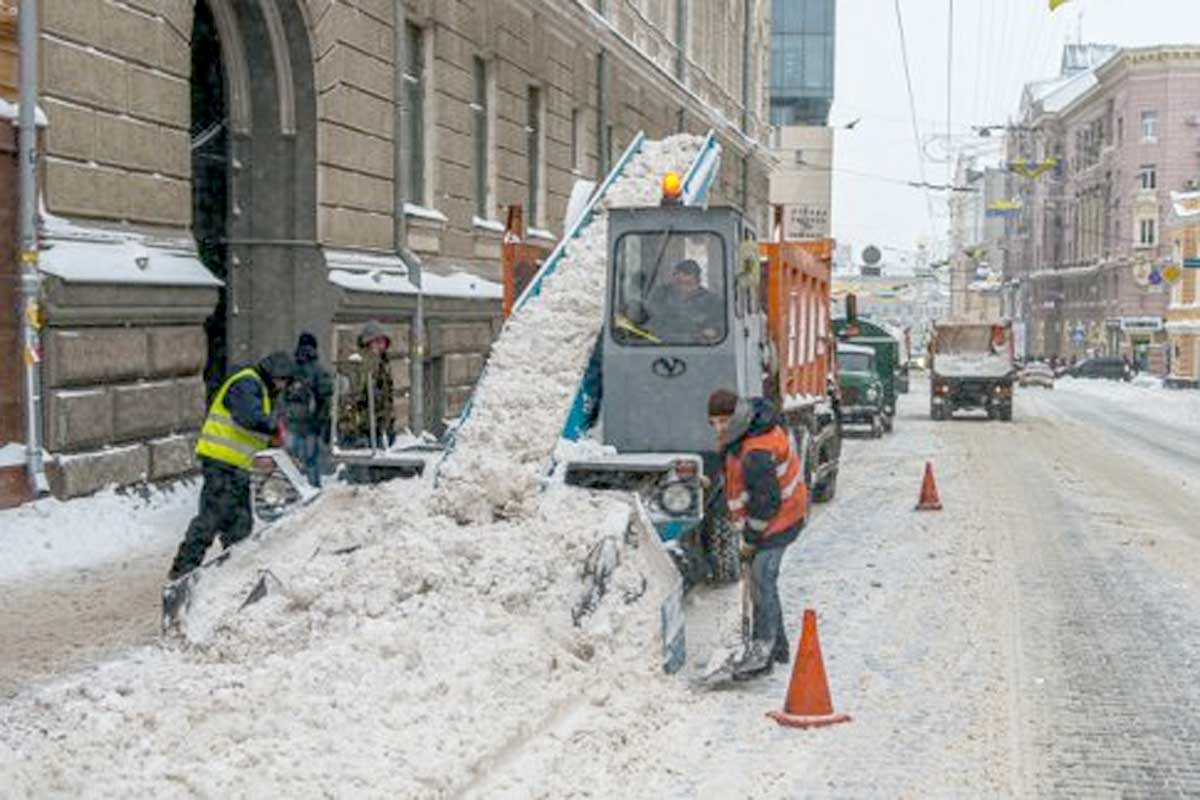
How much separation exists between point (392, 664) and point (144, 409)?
6978mm

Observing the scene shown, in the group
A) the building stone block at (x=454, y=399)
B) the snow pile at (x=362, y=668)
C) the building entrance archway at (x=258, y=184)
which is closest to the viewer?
the snow pile at (x=362, y=668)

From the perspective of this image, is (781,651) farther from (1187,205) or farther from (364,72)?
(1187,205)

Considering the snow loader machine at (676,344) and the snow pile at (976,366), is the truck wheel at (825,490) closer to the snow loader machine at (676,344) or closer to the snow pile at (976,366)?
the snow loader machine at (676,344)

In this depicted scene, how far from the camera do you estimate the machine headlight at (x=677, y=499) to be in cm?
887

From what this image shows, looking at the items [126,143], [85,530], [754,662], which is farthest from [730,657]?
[126,143]

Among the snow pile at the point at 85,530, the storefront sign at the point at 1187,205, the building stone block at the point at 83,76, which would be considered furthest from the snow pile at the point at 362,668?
the storefront sign at the point at 1187,205

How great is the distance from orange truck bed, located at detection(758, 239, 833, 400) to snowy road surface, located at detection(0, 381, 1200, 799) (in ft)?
9.98

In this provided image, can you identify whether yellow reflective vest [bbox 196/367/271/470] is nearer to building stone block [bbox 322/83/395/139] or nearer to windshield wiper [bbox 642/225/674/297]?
windshield wiper [bbox 642/225/674/297]

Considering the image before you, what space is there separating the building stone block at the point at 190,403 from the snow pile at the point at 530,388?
14.2ft

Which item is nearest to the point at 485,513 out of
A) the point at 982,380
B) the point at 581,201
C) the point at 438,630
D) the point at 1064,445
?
the point at 438,630

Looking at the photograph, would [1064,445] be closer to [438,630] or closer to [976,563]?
[976,563]

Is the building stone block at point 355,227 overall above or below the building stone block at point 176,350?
above

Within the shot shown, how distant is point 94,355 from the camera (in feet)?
40.5

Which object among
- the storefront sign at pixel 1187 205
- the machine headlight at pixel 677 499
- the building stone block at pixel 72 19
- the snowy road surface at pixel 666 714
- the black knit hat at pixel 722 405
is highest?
the storefront sign at pixel 1187 205
